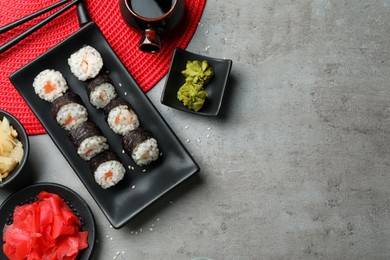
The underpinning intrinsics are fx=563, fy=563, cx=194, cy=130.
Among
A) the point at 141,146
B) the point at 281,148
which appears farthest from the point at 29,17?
the point at 281,148

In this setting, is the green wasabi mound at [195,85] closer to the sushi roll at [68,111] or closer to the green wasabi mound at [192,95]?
the green wasabi mound at [192,95]

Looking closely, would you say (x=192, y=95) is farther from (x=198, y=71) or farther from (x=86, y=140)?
(x=86, y=140)

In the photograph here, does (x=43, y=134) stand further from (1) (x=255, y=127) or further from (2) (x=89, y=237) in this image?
(1) (x=255, y=127)

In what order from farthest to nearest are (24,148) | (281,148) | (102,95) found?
Answer: (281,148)
(102,95)
(24,148)

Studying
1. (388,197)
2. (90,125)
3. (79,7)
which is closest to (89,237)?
(90,125)

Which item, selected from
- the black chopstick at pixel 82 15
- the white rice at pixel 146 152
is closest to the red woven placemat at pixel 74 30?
the black chopstick at pixel 82 15

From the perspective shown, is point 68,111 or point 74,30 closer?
point 68,111
